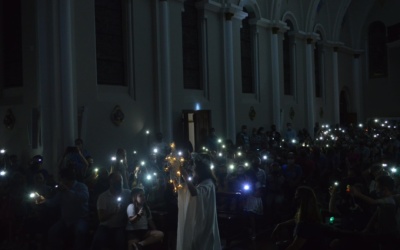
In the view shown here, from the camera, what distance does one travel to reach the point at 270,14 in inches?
880

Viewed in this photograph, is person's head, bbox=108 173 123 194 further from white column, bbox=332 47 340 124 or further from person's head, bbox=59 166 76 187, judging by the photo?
white column, bbox=332 47 340 124

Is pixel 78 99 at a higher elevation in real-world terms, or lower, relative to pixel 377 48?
lower

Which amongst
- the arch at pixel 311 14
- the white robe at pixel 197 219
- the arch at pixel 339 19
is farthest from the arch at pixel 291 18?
the white robe at pixel 197 219

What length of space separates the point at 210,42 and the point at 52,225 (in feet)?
40.3

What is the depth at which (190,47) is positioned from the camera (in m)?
18.1

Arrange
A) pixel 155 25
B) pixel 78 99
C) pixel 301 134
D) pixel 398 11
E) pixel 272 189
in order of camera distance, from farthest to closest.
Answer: pixel 398 11 → pixel 301 134 → pixel 155 25 → pixel 78 99 → pixel 272 189

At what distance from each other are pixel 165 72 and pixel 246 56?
676cm

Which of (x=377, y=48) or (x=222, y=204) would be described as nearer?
(x=222, y=204)

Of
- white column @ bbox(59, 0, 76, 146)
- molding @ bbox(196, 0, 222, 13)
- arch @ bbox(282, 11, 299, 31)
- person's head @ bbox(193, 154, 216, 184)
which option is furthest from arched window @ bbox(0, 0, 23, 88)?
arch @ bbox(282, 11, 299, 31)

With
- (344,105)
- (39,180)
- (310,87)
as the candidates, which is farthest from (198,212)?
(344,105)

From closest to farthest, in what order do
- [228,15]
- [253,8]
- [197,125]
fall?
[197,125] < [228,15] < [253,8]

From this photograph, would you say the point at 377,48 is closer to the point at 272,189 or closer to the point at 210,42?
the point at 210,42

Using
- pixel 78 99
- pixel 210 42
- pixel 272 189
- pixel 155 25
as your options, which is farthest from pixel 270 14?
pixel 272 189

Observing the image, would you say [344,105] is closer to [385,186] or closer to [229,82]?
[229,82]
